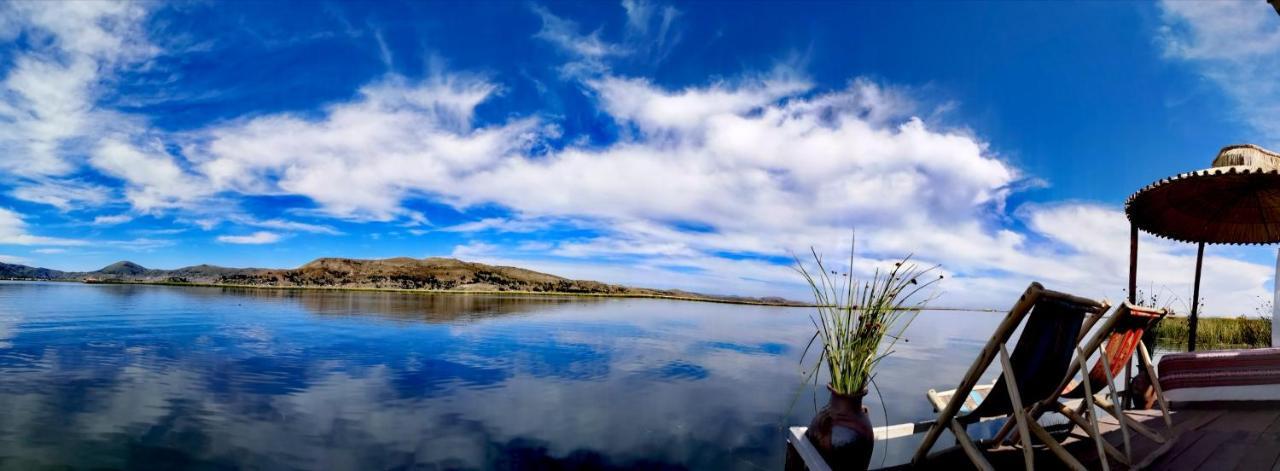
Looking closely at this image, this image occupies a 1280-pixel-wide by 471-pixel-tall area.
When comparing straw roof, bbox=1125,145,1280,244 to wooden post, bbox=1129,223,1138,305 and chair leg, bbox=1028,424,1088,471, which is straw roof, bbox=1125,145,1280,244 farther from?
chair leg, bbox=1028,424,1088,471

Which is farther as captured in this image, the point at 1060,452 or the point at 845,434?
the point at 845,434

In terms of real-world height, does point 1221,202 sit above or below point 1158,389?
above

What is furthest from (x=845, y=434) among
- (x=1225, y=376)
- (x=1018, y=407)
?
(x=1225, y=376)

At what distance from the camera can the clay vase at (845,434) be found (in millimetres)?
2975

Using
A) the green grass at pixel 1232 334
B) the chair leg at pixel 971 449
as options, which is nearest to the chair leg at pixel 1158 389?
the chair leg at pixel 971 449

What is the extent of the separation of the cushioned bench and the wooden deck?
0.64 feet

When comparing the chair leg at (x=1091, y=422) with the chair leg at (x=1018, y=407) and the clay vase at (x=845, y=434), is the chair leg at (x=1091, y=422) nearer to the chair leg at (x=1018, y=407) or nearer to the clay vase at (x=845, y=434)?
the chair leg at (x=1018, y=407)

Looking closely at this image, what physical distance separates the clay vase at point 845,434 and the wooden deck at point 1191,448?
36 centimetres

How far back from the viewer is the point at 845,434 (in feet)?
9.84

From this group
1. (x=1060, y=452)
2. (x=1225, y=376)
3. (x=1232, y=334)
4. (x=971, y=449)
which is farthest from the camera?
(x=1232, y=334)

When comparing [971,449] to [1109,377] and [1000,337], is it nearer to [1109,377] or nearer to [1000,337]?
[1000,337]

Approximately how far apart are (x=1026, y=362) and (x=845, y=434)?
44.3 inches

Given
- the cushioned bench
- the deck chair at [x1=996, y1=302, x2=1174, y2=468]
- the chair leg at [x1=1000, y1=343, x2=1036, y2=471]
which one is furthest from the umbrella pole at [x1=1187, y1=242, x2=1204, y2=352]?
the chair leg at [x1=1000, y1=343, x2=1036, y2=471]

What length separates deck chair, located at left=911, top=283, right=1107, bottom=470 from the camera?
2756 millimetres
